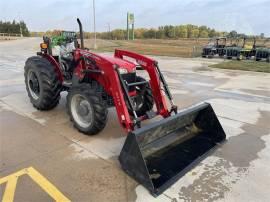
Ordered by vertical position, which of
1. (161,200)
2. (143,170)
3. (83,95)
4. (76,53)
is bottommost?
(161,200)

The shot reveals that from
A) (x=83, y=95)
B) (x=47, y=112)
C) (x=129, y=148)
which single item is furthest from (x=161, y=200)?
(x=47, y=112)

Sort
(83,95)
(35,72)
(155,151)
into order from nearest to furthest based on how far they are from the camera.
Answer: (155,151) → (83,95) → (35,72)

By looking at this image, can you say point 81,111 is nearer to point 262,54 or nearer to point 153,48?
point 262,54

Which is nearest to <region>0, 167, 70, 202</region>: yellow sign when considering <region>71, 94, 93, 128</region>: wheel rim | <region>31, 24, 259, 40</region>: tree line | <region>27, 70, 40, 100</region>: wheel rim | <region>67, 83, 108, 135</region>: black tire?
<region>67, 83, 108, 135</region>: black tire

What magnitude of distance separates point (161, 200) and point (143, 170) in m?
0.38

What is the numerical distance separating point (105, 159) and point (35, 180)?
0.98m

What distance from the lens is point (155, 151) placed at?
3723mm

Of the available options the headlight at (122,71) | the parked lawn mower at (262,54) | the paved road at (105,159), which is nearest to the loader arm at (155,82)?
the headlight at (122,71)

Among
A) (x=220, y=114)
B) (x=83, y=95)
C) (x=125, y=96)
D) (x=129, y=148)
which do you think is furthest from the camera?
(x=220, y=114)

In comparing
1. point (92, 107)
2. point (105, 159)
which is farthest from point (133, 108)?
point (105, 159)

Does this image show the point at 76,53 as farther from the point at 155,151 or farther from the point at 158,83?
the point at 155,151

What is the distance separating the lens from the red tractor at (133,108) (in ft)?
10.8

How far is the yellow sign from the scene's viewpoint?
9.57 ft

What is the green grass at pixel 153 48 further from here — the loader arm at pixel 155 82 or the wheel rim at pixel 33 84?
the loader arm at pixel 155 82
